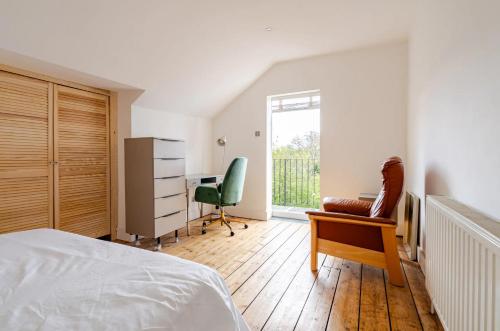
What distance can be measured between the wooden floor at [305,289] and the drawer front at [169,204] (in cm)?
40

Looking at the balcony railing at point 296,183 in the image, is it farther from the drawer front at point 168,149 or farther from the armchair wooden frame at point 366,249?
the armchair wooden frame at point 366,249

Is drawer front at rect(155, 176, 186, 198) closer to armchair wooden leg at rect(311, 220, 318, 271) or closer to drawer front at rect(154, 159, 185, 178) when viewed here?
drawer front at rect(154, 159, 185, 178)

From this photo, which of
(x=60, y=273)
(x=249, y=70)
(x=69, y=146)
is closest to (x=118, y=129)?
(x=69, y=146)

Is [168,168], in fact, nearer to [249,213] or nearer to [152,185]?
[152,185]

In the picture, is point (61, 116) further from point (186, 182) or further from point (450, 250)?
point (450, 250)

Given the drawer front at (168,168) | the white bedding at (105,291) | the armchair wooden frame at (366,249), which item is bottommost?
the armchair wooden frame at (366,249)

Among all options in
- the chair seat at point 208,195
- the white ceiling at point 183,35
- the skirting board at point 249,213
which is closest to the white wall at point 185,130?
the white ceiling at point 183,35

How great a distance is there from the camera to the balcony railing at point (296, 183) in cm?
431

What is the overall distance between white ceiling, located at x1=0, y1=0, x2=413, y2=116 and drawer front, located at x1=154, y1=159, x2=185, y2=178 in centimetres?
88

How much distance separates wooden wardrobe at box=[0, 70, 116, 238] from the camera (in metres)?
2.19

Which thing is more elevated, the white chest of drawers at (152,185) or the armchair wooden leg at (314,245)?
the white chest of drawers at (152,185)

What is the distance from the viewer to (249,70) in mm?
3625

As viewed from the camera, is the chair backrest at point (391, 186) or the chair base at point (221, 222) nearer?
the chair backrest at point (391, 186)

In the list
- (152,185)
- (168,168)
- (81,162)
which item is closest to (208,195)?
(168,168)
